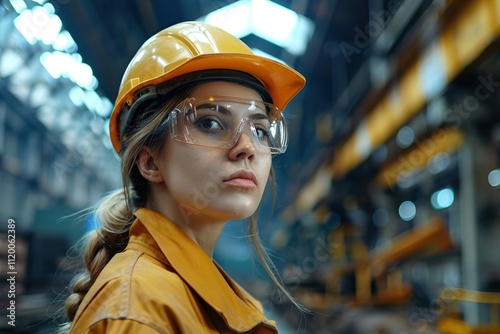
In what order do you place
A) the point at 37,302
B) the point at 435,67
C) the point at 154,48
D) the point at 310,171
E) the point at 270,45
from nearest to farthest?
1. the point at 154,48
2. the point at 37,302
3. the point at 270,45
4. the point at 435,67
5. the point at 310,171

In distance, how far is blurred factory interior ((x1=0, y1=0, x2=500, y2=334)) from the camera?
2.43m

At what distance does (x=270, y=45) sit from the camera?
323cm

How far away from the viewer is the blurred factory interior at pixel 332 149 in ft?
7.98

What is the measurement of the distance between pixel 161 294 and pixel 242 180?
0.38 meters

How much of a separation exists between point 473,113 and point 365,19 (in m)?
1.39

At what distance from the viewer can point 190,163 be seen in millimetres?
1290

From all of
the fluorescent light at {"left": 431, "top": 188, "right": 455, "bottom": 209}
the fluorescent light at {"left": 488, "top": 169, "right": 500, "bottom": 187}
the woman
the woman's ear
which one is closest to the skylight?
the woman

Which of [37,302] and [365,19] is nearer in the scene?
[37,302]

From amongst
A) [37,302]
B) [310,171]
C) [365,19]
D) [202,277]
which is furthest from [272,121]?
[310,171]

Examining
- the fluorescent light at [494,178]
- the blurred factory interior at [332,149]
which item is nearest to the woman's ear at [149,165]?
the blurred factory interior at [332,149]

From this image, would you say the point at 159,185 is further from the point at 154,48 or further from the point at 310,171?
the point at 310,171

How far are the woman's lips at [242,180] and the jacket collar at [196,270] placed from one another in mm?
178

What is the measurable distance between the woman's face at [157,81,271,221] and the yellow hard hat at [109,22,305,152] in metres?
0.07

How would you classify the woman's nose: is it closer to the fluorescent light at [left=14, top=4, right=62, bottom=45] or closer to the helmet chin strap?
the helmet chin strap
